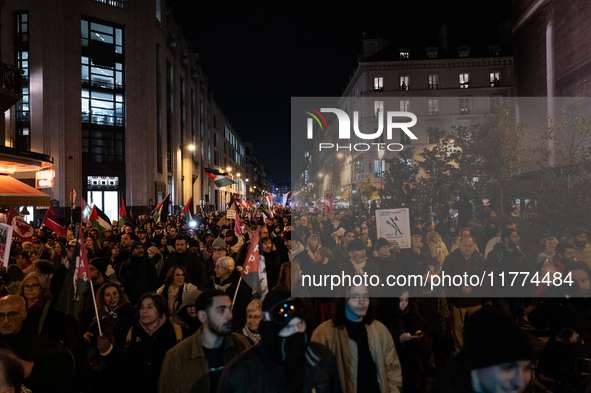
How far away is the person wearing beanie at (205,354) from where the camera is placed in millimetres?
3105

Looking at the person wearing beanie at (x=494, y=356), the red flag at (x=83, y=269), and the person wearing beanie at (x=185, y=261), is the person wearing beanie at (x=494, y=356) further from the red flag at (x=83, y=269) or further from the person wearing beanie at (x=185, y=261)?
the person wearing beanie at (x=185, y=261)

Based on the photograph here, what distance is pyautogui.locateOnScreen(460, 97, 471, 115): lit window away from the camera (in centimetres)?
5284

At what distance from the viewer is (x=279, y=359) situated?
96.1 inches

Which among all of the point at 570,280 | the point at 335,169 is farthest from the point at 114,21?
the point at 335,169

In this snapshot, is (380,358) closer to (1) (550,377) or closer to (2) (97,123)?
(1) (550,377)

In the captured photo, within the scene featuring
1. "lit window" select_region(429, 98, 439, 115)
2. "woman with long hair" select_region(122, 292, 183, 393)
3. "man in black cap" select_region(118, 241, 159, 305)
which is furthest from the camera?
"lit window" select_region(429, 98, 439, 115)

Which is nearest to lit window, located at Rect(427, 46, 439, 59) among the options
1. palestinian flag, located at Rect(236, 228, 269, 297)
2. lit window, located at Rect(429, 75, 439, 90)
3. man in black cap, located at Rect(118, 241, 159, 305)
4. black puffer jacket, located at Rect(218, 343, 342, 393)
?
lit window, located at Rect(429, 75, 439, 90)

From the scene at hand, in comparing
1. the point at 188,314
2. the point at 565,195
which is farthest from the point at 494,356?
the point at 565,195

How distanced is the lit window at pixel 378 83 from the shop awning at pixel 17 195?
44.7 m

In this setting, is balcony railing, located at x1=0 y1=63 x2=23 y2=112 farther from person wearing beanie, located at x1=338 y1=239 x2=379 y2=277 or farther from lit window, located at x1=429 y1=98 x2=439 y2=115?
lit window, located at x1=429 y1=98 x2=439 y2=115

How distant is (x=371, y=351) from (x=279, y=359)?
142 cm

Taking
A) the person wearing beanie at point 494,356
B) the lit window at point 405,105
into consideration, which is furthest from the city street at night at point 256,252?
the lit window at point 405,105

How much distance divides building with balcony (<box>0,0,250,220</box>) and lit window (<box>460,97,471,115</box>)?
3439 centimetres

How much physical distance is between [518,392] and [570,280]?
4.10m
